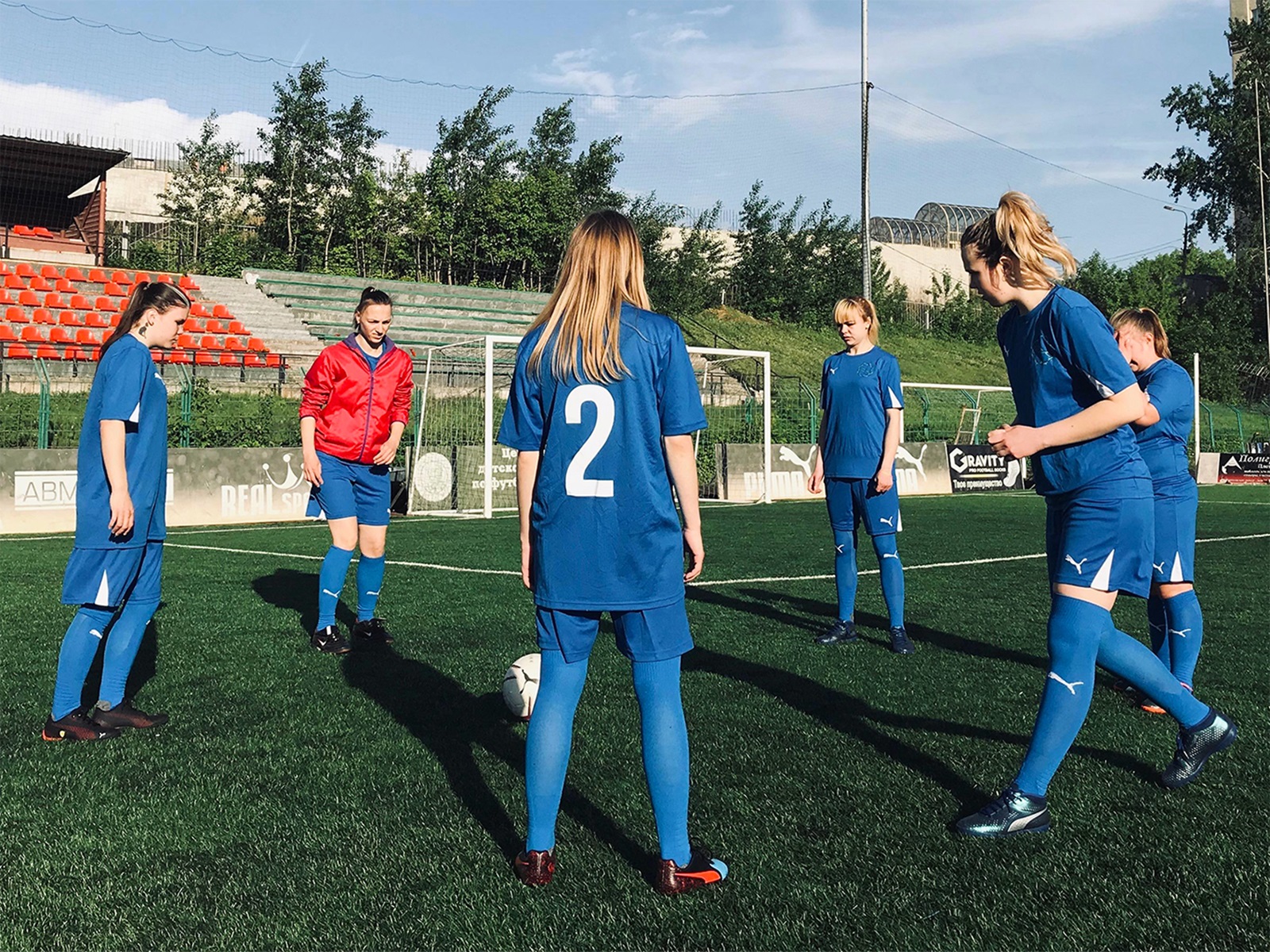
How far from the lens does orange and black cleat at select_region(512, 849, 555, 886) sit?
2.78 meters

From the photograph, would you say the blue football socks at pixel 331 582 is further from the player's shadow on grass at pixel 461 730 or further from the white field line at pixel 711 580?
the white field line at pixel 711 580

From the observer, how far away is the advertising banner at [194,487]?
1395 centimetres

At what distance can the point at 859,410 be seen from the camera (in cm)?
625

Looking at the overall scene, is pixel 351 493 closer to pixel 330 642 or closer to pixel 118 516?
pixel 330 642

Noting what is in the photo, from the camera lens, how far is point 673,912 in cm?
264

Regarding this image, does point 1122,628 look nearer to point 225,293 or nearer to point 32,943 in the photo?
point 32,943

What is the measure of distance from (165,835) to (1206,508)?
58.3 feet

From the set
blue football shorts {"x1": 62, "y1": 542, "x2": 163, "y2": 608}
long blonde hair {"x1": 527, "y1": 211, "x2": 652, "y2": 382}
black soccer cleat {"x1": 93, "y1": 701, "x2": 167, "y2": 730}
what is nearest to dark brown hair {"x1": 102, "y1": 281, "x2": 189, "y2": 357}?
blue football shorts {"x1": 62, "y1": 542, "x2": 163, "y2": 608}

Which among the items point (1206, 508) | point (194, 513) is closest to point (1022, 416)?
point (194, 513)

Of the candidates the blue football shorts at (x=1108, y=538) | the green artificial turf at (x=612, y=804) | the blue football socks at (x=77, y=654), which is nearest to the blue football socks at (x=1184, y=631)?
the green artificial turf at (x=612, y=804)

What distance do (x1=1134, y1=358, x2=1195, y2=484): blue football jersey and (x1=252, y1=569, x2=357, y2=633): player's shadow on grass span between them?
4704 mm

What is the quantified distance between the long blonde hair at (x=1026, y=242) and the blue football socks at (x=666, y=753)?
162cm

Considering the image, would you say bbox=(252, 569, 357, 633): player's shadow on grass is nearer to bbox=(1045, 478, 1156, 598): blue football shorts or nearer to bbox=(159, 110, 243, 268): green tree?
bbox=(1045, 478, 1156, 598): blue football shorts

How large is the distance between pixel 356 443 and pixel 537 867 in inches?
155
